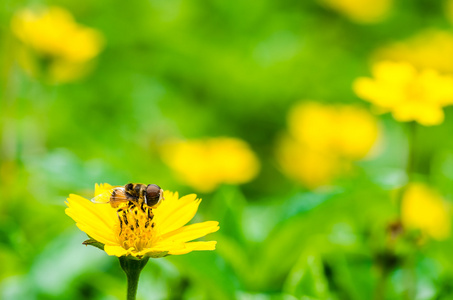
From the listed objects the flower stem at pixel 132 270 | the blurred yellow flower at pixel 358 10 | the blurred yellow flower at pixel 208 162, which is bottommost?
the flower stem at pixel 132 270

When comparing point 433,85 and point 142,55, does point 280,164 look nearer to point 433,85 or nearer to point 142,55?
point 142,55

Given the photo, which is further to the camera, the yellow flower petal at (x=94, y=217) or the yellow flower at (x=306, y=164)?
the yellow flower at (x=306, y=164)

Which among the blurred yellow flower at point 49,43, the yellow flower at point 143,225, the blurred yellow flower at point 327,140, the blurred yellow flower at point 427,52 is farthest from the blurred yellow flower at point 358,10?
the yellow flower at point 143,225

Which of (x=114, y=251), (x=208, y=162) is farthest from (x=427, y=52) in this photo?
(x=114, y=251)

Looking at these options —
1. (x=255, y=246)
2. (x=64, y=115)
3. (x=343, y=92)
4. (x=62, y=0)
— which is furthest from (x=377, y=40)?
(x=255, y=246)

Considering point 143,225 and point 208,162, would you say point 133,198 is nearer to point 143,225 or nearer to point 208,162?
point 143,225

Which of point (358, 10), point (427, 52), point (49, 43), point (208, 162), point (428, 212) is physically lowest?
point (428, 212)

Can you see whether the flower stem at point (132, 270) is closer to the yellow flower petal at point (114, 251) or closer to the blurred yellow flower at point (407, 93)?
the yellow flower petal at point (114, 251)

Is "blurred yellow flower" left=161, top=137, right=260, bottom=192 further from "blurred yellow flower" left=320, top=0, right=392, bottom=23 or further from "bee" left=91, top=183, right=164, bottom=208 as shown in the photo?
"blurred yellow flower" left=320, top=0, right=392, bottom=23
